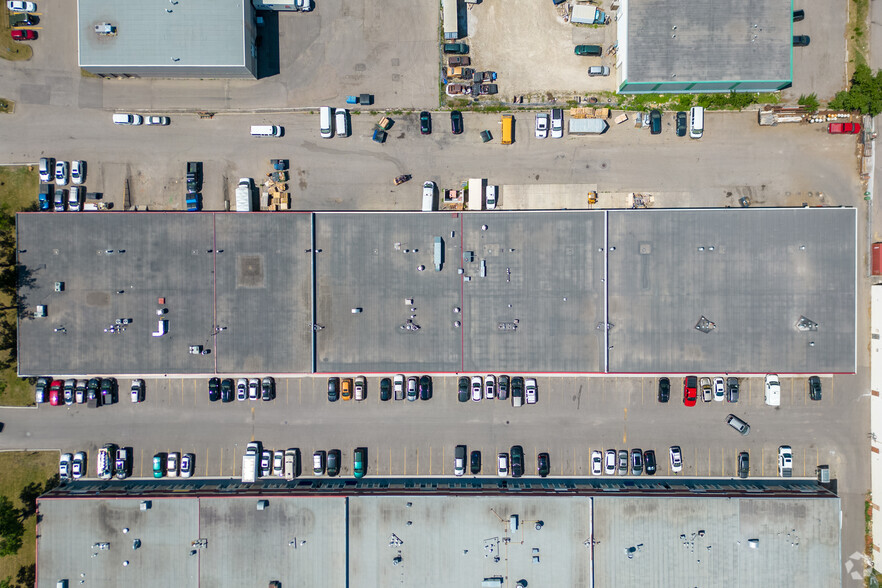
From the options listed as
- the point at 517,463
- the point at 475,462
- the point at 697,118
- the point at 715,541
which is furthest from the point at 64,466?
the point at 697,118

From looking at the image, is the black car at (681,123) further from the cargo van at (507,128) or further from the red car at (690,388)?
the red car at (690,388)

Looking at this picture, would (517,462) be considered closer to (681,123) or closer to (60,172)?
(681,123)

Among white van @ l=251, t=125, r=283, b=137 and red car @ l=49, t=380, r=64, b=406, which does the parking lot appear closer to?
red car @ l=49, t=380, r=64, b=406

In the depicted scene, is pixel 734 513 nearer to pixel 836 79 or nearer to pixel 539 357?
pixel 539 357

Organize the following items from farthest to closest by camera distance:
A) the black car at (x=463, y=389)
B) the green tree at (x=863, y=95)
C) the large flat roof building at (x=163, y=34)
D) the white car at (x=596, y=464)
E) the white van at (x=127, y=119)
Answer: the white car at (x=596, y=464) → the black car at (x=463, y=389) → the white van at (x=127, y=119) → the green tree at (x=863, y=95) → the large flat roof building at (x=163, y=34)

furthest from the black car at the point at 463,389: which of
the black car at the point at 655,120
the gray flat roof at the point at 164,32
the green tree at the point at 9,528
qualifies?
the green tree at the point at 9,528

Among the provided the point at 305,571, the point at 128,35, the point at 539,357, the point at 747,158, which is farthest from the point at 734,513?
the point at 128,35
